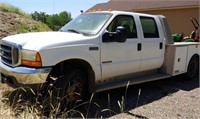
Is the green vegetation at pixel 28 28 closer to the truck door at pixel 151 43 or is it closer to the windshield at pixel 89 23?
the windshield at pixel 89 23

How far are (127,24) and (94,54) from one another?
1351 mm

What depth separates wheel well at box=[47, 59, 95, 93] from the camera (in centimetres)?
473

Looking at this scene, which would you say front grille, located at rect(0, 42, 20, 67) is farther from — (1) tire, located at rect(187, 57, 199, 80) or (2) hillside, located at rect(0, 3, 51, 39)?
(2) hillside, located at rect(0, 3, 51, 39)

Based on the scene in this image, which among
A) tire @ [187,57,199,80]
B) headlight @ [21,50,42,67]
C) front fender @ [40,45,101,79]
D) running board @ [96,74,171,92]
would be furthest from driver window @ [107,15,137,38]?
tire @ [187,57,199,80]

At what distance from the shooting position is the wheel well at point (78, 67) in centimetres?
473

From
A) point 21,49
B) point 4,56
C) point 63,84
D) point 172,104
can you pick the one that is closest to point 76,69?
point 63,84

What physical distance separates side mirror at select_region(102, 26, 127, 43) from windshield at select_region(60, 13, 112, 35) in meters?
0.21

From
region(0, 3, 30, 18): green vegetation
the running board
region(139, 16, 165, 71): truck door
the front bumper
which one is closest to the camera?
the front bumper

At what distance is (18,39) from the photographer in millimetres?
4707

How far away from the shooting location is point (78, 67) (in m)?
5.02

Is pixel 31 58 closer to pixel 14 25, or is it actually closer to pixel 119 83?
pixel 119 83

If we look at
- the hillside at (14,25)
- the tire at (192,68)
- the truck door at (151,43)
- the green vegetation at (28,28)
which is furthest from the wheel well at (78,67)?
the green vegetation at (28,28)

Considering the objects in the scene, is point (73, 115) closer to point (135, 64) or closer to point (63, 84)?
point (63, 84)

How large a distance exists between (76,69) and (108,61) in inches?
31.2
